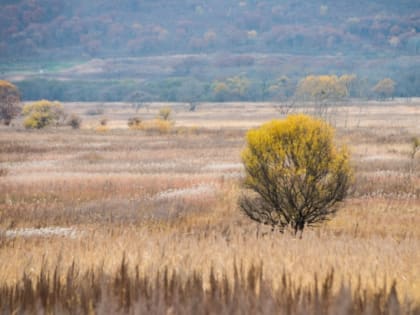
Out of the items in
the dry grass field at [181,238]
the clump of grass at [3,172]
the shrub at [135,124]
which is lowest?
the shrub at [135,124]

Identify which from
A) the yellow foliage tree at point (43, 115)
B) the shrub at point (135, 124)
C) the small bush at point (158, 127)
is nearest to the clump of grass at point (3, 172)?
the small bush at point (158, 127)

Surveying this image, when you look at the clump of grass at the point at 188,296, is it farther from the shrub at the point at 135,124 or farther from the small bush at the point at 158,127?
the shrub at the point at 135,124

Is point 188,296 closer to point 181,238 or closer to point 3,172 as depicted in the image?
point 181,238

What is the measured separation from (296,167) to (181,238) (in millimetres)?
7899

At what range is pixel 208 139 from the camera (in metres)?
57.7

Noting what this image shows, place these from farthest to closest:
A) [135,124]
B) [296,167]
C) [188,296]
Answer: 1. [135,124]
2. [296,167]
3. [188,296]

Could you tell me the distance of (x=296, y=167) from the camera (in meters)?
15.9

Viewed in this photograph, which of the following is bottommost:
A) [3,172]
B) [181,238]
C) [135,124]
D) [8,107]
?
[135,124]

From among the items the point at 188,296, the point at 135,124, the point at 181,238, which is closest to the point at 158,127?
the point at 135,124

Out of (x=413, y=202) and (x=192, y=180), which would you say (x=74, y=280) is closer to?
(x=413, y=202)

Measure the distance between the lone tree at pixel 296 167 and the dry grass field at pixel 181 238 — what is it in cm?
77

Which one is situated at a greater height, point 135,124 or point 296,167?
point 296,167

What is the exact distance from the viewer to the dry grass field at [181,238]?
4.96 meters

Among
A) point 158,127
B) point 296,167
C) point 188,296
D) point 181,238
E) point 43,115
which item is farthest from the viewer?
point 43,115
